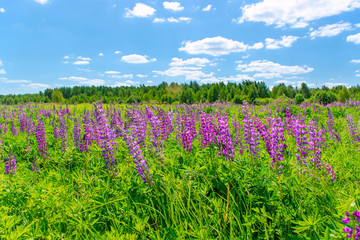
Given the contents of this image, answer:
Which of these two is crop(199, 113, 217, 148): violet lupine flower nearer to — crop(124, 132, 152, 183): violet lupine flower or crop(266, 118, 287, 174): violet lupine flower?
crop(266, 118, 287, 174): violet lupine flower

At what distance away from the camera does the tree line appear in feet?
80.7

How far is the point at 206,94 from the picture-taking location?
217 feet

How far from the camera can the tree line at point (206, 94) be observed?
24.6 meters

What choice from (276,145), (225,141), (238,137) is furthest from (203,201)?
(238,137)

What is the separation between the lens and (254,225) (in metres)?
2.33

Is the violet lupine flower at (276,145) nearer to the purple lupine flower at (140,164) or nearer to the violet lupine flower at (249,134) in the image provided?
the violet lupine flower at (249,134)

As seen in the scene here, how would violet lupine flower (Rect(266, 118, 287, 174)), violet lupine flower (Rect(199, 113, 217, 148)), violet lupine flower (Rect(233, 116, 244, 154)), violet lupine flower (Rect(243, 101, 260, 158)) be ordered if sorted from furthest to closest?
violet lupine flower (Rect(233, 116, 244, 154)) → violet lupine flower (Rect(199, 113, 217, 148)) → violet lupine flower (Rect(243, 101, 260, 158)) → violet lupine flower (Rect(266, 118, 287, 174))

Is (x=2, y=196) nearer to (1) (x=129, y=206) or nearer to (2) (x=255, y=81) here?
(1) (x=129, y=206)

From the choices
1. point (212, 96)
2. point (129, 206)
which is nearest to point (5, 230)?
point (129, 206)

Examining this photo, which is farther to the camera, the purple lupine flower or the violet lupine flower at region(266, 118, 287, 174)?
the violet lupine flower at region(266, 118, 287, 174)

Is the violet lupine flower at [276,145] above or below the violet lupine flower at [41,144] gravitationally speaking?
above

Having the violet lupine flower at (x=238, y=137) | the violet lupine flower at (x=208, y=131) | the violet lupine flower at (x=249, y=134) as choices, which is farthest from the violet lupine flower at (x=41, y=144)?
the violet lupine flower at (x=249, y=134)

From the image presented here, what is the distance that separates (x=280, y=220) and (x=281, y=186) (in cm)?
36

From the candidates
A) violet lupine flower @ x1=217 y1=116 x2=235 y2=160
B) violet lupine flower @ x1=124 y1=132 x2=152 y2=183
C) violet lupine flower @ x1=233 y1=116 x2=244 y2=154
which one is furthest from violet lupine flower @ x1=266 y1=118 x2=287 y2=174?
violet lupine flower @ x1=124 y1=132 x2=152 y2=183
